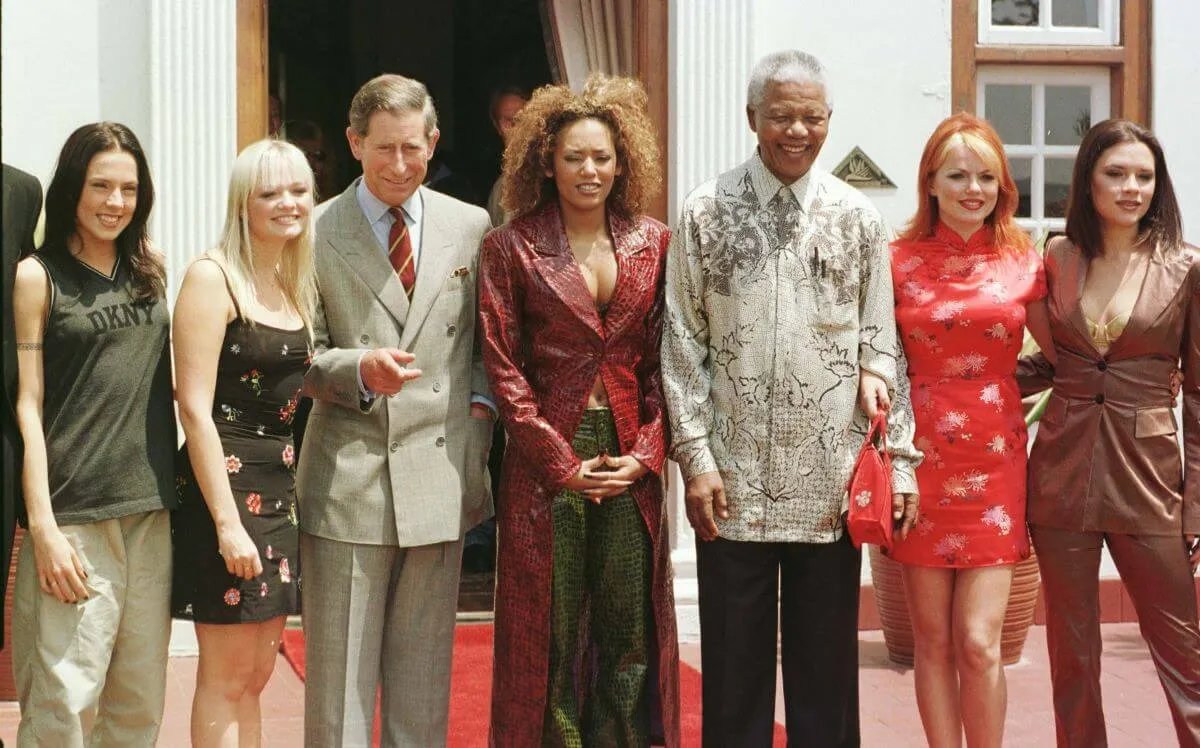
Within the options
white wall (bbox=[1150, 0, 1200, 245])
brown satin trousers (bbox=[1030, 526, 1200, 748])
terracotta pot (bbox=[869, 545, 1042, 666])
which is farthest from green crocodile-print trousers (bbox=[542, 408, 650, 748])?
white wall (bbox=[1150, 0, 1200, 245])

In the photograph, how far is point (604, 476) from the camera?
3453mm

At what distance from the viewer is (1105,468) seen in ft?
12.5

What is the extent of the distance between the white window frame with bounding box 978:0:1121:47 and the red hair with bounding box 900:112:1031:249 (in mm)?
3110

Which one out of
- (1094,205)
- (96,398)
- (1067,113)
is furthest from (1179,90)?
(96,398)

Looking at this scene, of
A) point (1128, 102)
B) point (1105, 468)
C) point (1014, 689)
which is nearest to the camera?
point (1105, 468)

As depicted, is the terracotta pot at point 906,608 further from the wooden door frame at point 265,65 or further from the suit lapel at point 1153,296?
the suit lapel at point 1153,296

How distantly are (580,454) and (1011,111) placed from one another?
4.23 m

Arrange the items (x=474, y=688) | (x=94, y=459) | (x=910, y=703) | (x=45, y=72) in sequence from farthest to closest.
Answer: (x=45, y=72), (x=474, y=688), (x=910, y=703), (x=94, y=459)

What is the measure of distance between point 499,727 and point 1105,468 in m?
1.86

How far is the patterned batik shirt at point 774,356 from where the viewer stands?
3.54 metres

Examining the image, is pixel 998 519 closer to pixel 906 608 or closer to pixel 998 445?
pixel 998 445

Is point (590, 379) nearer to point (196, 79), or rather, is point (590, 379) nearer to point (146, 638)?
point (146, 638)

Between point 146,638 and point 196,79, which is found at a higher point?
point 196,79

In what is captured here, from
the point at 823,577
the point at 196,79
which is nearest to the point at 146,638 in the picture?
the point at 823,577
